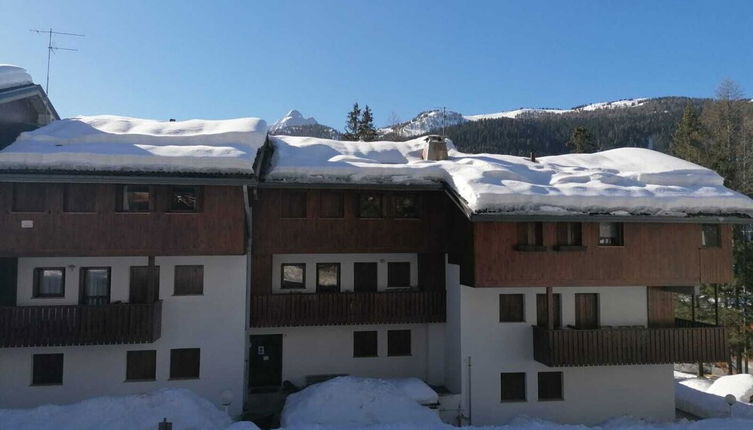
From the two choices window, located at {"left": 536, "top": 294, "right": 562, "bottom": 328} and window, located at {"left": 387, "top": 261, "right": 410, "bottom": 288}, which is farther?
window, located at {"left": 387, "top": 261, "right": 410, "bottom": 288}

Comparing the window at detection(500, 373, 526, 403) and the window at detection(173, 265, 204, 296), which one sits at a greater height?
the window at detection(173, 265, 204, 296)

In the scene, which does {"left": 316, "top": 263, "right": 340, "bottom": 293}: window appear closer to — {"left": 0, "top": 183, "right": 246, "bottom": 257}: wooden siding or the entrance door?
the entrance door

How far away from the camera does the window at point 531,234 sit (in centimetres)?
1520

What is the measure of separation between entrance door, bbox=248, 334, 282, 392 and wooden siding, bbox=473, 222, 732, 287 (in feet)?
26.3

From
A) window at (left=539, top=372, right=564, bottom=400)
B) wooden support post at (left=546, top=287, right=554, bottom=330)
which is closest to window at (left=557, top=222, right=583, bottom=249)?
wooden support post at (left=546, top=287, right=554, bottom=330)

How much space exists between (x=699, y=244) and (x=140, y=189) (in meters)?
19.2

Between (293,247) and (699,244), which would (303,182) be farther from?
(699,244)

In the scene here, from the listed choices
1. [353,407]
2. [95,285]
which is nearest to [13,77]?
[95,285]

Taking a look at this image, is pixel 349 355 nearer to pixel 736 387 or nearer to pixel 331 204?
pixel 331 204

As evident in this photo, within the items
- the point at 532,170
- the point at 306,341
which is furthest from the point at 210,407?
the point at 532,170

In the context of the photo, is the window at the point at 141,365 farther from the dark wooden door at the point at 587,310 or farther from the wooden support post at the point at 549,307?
the dark wooden door at the point at 587,310

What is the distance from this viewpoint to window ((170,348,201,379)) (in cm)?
1505

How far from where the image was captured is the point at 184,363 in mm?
15086

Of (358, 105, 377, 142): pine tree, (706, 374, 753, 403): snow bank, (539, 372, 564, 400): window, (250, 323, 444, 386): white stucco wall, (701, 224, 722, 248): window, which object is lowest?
(706, 374, 753, 403): snow bank
